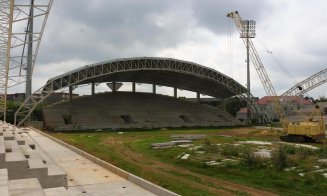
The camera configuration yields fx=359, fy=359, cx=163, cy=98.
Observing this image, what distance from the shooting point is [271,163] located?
2158cm

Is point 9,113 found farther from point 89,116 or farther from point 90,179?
point 90,179

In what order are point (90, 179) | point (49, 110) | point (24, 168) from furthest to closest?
point (49, 110)
point (90, 179)
point (24, 168)

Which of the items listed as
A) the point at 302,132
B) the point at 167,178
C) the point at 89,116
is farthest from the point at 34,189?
the point at 89,116

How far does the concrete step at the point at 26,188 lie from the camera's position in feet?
25.0

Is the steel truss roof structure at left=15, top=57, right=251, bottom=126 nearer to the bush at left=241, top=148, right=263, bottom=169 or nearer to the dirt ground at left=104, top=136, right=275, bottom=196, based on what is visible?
the dirt ground at left=104, top=136, right=275, bottom=196

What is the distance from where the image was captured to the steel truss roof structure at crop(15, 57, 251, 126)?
62.7m

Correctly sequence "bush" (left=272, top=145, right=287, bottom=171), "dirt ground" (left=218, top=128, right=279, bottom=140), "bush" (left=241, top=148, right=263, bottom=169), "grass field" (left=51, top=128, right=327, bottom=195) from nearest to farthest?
"grass field" (left=51, top=128, right=327, bottom=195), "bush" (left=272, top=145, right=287, bottom=171), "bush" (left=241, top=148, right=263, bottom=169), "dirt ground" (left=218, top=128, right=279, bottom=140)

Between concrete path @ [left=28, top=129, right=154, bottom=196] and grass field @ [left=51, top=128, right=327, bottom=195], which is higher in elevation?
concrete path @ [left=28, top=129, right=154, bottom=196]

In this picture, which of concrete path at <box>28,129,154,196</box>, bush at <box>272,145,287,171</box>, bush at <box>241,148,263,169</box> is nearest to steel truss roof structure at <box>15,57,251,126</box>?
concrete path at <box>28,129,154,196</box>

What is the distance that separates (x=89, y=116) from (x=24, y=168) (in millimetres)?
59391

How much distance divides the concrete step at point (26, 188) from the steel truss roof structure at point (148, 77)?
53699mm

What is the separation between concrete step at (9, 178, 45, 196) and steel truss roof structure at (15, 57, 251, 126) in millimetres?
53699

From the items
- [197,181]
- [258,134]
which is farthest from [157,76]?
[197,181]

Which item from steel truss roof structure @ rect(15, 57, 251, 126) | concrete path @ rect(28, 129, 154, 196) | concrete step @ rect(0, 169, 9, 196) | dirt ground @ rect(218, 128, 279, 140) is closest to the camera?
concrete step @ rect(0, 169, 9, 196)
